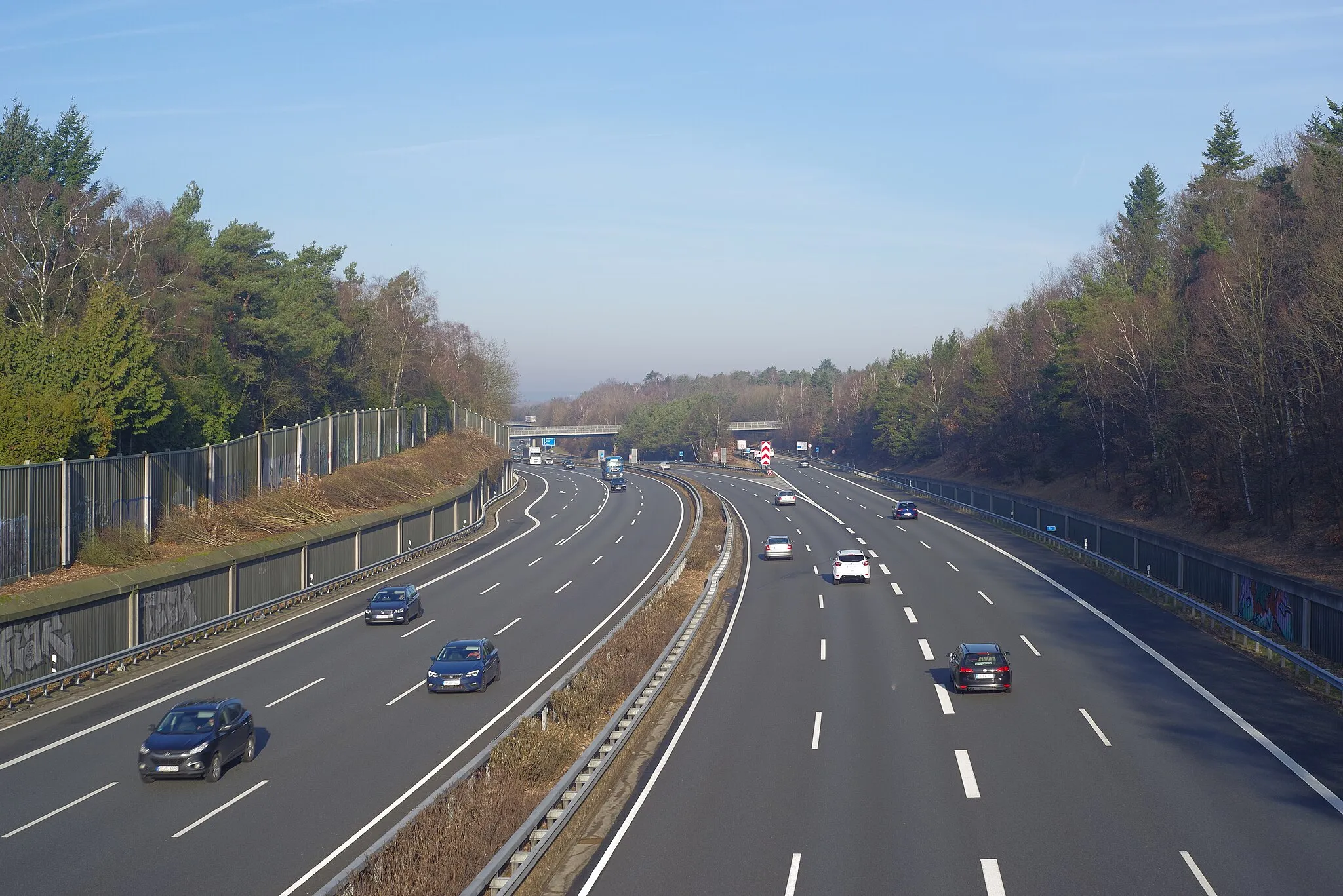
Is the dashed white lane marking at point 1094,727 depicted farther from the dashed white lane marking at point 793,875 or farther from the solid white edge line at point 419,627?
the solid white edge line at point 419,627

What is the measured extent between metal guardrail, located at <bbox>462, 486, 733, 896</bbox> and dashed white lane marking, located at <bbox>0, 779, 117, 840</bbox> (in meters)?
8.37

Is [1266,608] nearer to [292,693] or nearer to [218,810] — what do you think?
[292,693]

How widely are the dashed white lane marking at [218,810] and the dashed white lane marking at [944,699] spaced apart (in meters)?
14.4

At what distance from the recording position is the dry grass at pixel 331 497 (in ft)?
125

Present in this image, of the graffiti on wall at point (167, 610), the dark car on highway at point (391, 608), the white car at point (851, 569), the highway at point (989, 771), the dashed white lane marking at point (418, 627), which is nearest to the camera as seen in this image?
the highway at point (989, 771)

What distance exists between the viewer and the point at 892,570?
1939 inches

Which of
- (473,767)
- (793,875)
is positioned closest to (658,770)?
(473,767)

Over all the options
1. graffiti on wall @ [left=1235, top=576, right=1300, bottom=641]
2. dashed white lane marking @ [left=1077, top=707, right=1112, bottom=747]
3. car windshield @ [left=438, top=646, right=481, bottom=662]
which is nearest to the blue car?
car windshield @ [left=438, top=646, right=481, bottom=662]

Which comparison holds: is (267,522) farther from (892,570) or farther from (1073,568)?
(1073,568)

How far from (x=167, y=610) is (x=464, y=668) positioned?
11.5m

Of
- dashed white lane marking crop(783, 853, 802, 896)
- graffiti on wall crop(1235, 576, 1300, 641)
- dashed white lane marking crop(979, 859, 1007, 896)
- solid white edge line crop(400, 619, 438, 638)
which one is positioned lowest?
solid white edge line crop(400, 619, 438, 638)

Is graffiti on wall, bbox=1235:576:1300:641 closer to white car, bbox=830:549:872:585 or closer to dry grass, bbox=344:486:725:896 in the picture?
white car, bbox=830:549:872:585

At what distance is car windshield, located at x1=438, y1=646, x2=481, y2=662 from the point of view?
90.7 feet

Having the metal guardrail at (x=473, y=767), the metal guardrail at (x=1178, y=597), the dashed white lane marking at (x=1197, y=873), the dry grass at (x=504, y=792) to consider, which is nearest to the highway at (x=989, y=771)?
the dashed white lane marking at (x=1197, y=873)
